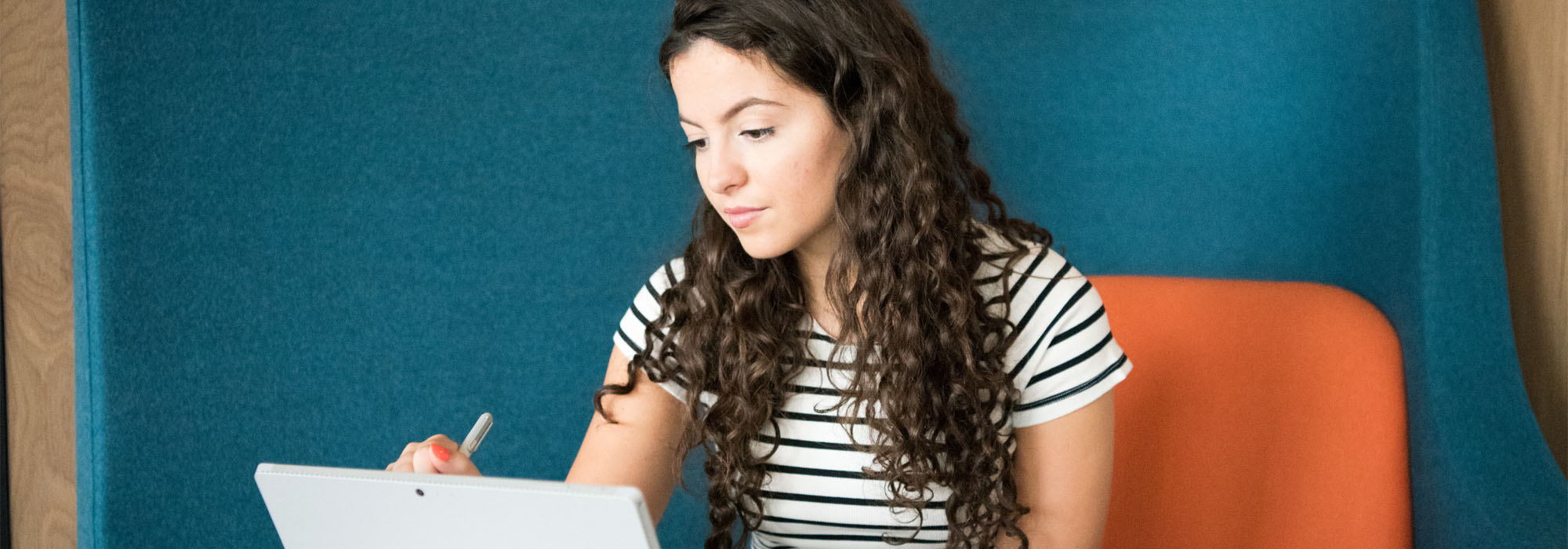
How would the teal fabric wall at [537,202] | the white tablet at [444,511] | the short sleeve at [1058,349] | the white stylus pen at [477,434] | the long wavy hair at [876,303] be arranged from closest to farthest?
the white tablet at [444,511] < the white stylus pen at [477,434] < the long wavy hair at [876,303] < the short sleeve at [1058,349] < the teal fabric wall at [537,202]

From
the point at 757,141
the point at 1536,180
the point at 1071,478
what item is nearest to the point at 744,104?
the point at 757,141

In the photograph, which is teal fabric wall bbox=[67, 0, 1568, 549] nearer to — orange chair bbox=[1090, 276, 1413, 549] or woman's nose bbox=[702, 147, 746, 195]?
orange chair bbox=[1090, 276, 1413, 549]

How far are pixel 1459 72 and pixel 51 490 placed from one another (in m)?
1.73

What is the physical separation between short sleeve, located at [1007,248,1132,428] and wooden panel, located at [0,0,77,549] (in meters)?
1.09

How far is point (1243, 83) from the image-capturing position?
159 cm

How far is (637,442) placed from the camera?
4.02 feet

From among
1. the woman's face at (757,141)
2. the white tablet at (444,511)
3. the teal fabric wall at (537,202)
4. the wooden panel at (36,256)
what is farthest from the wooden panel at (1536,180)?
the wooden panel at (36,256)

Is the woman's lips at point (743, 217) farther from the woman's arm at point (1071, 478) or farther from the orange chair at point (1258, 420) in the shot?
the orange chair at point (1258, 420)

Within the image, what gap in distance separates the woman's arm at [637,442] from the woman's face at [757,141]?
0.28m

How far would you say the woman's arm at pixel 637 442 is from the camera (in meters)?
1.21

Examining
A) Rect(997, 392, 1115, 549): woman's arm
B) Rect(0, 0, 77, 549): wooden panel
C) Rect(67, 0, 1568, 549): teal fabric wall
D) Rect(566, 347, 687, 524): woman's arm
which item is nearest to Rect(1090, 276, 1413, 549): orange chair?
Rect(67, 0, 1568, 549): teal fabric wall

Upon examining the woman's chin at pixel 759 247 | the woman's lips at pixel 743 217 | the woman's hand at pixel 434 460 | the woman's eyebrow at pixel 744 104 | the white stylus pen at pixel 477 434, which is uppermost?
the woman's eyebrow at pixel 744 104

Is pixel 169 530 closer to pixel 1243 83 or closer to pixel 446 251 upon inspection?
pixel 446 251

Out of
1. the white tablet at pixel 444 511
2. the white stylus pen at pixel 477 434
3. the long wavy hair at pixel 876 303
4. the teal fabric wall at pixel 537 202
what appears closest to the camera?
the white tablet at pixel 444 511
